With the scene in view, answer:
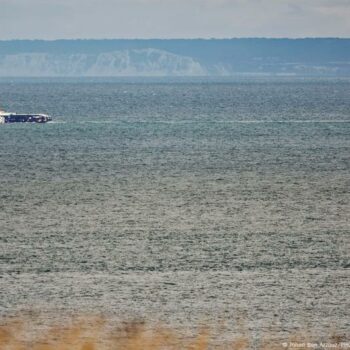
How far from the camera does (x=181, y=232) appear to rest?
33.6 meters

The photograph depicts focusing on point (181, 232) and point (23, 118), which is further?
point (23, 118)

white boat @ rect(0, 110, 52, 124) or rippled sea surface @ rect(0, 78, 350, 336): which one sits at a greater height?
rippled sea surface @ rect(0, 78, 350, 336)

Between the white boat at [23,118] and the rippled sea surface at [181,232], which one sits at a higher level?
the rippled sea surface at [181,232]

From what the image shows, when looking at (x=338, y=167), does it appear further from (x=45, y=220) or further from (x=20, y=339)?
(x=20, y=339)

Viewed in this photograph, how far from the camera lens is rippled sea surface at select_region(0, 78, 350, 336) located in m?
24.3

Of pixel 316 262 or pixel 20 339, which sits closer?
pixel 20 339

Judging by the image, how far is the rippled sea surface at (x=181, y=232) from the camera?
2428cm

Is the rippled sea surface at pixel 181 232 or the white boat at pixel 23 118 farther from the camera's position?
the white boat at pixel 23 118

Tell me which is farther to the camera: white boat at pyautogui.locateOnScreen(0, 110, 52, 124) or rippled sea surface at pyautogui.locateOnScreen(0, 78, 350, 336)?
white boat at pyautogui.locateOnScreen(0, 110, 52, 124)

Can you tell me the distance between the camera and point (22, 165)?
55781mm

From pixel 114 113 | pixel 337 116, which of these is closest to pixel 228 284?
pixel 337 116

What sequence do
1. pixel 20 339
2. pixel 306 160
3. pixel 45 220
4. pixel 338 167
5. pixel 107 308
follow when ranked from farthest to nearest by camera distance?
pixel 306 160
pixel 338 167
pixel 45 220
pixel 107 308
pixel 20 339

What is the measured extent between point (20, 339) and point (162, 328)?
292 cm

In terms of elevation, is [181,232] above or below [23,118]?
above
